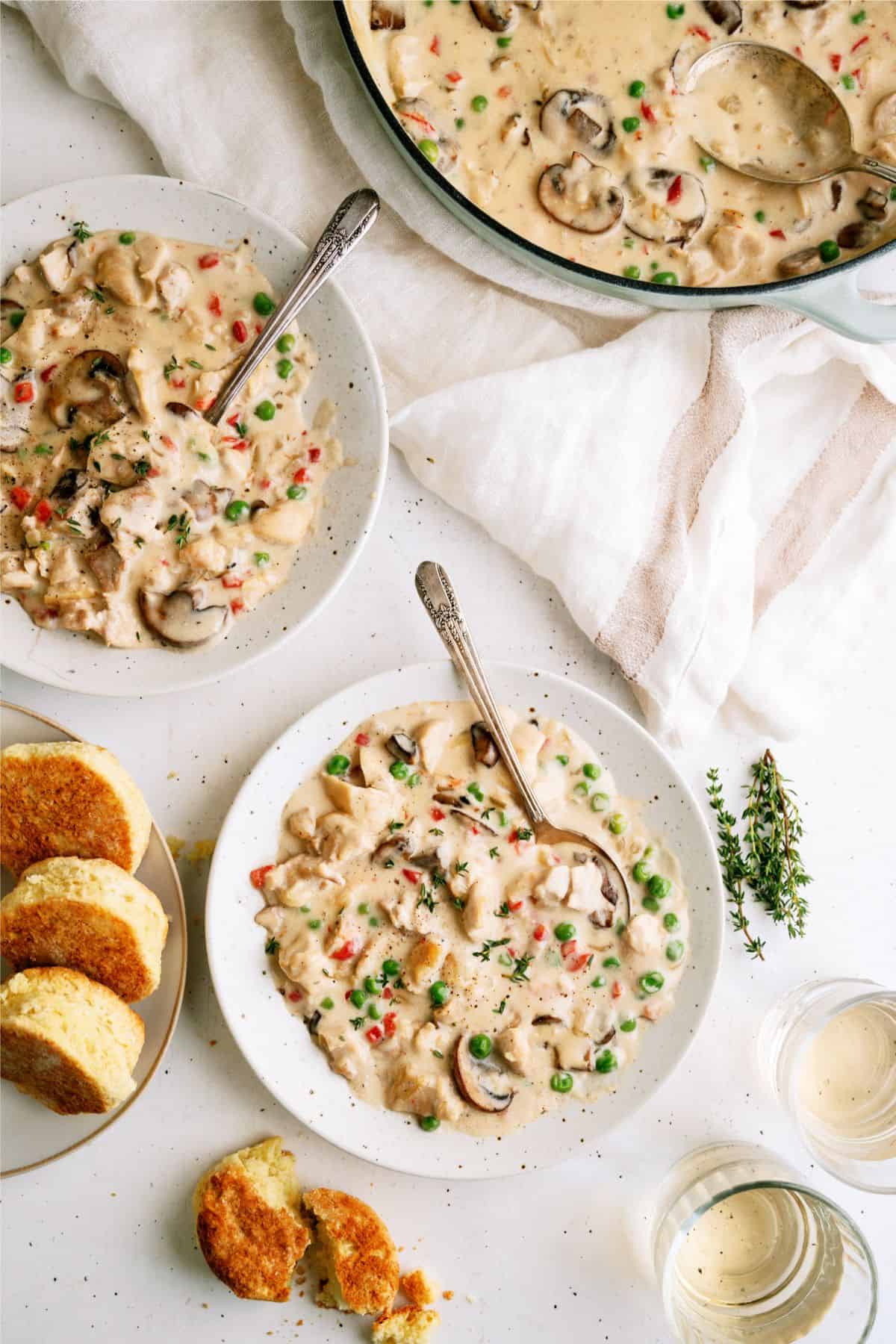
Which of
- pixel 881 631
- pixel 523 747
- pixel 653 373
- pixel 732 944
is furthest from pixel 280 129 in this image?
pixel 732 944

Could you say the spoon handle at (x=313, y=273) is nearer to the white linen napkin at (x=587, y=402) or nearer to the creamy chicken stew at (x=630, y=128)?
the white linen napkin at (x=587, y=402)

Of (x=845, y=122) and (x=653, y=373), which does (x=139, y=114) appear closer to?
(x=653, y=373)

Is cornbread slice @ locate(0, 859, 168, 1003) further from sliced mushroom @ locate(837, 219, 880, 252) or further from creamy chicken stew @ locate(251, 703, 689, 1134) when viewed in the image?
sliced mushroom @ locate(837, 219, 880, 252)

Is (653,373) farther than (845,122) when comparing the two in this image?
Yes

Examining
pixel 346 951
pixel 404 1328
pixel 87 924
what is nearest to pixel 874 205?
pixel 346 951

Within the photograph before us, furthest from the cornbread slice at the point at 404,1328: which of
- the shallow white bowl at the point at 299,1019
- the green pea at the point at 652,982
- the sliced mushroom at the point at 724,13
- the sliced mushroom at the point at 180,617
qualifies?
the sliced mushroom at the point at 724,13

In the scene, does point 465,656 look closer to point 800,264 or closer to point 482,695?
point 482,695
